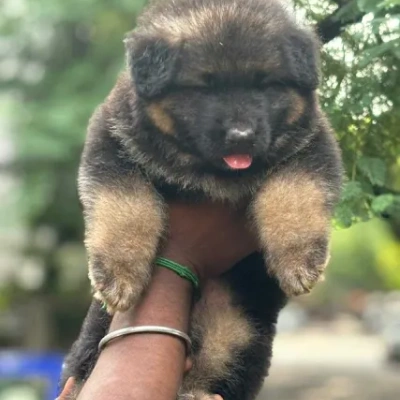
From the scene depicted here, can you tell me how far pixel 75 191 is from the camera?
11.1 m

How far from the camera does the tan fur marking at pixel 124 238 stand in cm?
284

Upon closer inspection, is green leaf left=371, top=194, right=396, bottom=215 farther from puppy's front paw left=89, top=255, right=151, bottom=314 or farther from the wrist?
puppy's front paw left=89, top=255, right=151, bottom=314

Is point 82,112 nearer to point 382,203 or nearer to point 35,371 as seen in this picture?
point 35,371

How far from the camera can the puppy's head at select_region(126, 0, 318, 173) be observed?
9.00ft

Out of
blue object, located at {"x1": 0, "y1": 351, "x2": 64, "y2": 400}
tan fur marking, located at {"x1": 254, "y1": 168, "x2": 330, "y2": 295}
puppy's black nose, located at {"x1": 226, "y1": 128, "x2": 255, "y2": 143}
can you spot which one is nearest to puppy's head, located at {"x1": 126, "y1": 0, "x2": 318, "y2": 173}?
puppy's black nose, located at {"x1": 226, "y1": 128, "x2": 255, "y2": 143}

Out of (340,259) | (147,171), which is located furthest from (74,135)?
(340,259)

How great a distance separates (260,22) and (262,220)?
64 cm

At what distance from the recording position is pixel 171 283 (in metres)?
2.94

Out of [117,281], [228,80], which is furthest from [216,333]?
[228,80]

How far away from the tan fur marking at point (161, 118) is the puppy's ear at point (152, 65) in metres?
0.05

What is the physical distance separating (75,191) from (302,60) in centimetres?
852

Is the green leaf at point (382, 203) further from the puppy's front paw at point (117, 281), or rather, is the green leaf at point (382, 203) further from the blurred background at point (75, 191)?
the puppy's front paw at point (117, 281)

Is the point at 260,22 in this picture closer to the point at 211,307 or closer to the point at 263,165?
the point at 263,165

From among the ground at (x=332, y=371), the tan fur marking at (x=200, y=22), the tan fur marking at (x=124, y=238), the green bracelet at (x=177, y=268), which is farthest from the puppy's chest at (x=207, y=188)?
the ground at (x=332, y=371)
